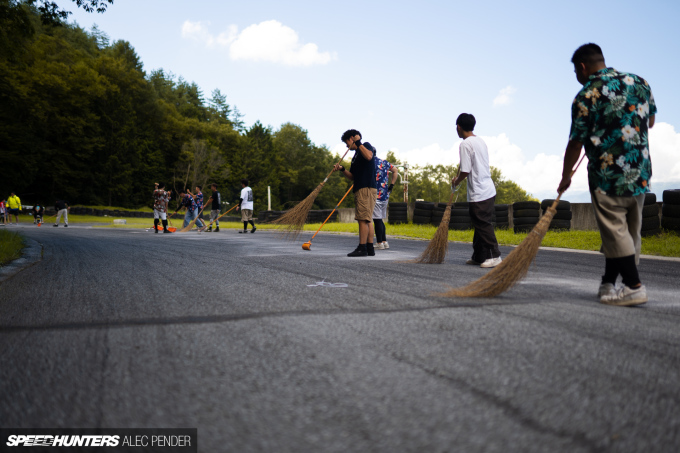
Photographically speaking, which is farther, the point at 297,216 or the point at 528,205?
the point at 528,205

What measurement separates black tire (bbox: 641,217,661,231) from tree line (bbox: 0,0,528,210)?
113 ft

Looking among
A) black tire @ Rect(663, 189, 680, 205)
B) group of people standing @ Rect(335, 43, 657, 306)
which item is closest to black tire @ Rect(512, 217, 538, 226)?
black tire @ Rect(663, 189, 680, 205)

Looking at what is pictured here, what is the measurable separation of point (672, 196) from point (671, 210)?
15.2 inches

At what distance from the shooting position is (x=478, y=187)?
764 centimetres

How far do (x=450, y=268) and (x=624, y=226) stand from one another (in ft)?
10.0

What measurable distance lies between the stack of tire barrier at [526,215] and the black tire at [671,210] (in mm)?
4053

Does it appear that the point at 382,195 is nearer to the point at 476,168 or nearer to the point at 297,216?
the point at 297,216

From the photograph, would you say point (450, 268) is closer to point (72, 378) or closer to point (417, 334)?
point (417, 334)

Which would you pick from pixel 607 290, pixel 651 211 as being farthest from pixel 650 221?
pixel 607 290

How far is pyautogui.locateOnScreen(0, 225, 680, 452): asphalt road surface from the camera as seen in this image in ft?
5.75

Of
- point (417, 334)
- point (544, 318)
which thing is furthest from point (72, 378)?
point (544, 318)

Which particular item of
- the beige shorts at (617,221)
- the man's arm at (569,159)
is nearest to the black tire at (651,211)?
the man's arm at (569,159)

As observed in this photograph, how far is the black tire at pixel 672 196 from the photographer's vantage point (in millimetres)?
11750

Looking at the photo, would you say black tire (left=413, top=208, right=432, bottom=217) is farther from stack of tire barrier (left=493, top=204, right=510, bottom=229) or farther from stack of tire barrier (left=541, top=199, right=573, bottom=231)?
stack of tire barrier (left=541, top=199, right=573, bottom=231)
